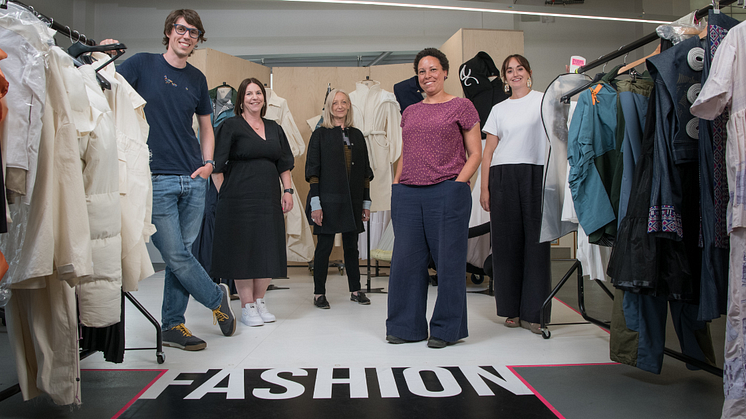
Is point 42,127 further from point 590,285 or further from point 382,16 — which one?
point 382,16

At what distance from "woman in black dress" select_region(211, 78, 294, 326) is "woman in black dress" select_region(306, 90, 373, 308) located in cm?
53

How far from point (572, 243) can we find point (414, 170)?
478cm

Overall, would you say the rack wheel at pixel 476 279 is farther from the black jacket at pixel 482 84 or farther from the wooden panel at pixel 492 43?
the wooden panel at pixel 492 43

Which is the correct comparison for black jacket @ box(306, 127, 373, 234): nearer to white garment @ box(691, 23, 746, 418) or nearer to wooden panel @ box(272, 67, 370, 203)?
wooden panel @ box(272, 67, 370, 203)

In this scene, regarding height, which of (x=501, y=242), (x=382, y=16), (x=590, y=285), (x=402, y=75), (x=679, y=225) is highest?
(x=382, y=16)

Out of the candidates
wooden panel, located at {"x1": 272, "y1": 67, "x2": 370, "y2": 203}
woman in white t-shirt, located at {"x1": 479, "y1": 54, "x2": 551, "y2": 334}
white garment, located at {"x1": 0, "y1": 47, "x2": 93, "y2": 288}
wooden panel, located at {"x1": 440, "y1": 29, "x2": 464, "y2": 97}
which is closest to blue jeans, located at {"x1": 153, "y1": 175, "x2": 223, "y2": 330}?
white garment, located at {"x1": 0, "y1": 47, "x2": 93, "y2": 288}

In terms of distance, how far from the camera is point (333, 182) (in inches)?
141

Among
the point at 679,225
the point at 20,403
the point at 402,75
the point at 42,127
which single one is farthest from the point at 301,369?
the point at 402,75

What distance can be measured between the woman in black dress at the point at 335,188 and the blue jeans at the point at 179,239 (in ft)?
3.39

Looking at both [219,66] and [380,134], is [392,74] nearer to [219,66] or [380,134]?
[380,134]

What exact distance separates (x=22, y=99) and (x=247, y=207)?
5.64 feet

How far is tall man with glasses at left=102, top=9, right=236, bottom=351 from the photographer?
2324 mm

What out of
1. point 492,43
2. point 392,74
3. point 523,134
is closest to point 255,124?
point 523,134

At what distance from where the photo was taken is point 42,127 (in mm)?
1375
